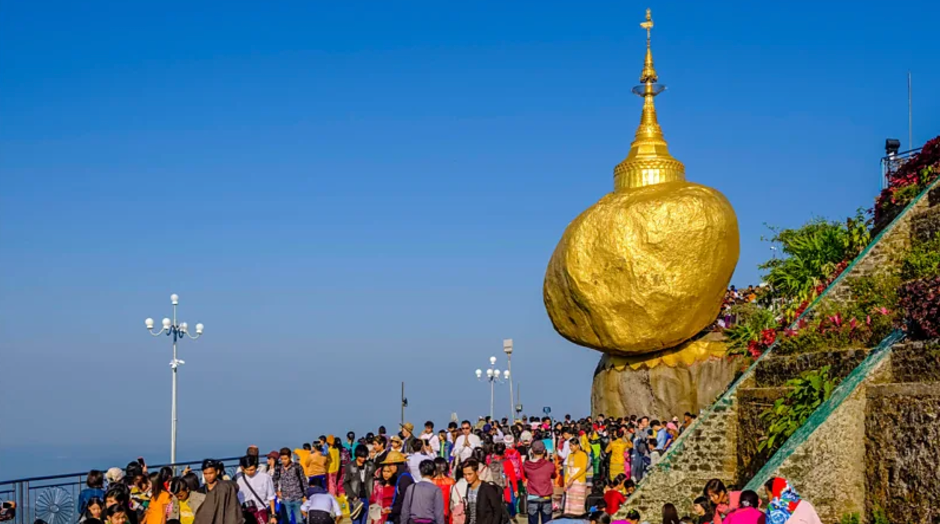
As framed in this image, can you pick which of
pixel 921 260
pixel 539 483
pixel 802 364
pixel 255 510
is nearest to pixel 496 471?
pixel 539 483

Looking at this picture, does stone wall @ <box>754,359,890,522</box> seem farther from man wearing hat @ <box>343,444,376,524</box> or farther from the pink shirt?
man wearing hat @ <box>343,444,376,524</box>

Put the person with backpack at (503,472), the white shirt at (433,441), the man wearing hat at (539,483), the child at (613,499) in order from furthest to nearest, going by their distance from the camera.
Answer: the white shirt at (433,441), the person with backpack at (503,472), the man wearing hat at (539,483), the child at (613,499)

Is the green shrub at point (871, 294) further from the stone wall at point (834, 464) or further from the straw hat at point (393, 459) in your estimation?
the straw hat at point (393, 459)

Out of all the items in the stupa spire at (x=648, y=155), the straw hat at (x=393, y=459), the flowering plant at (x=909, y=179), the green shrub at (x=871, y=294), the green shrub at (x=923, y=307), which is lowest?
the straw hat at (x=393, y=459)

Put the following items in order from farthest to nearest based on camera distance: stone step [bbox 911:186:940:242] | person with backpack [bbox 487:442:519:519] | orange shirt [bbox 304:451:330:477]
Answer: orange shirt [bbox 304:451:330:477], stone step [bbox 911:186:940:242], person with backpack [bbox 487:442:519:519]

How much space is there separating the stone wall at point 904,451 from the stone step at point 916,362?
335 mm

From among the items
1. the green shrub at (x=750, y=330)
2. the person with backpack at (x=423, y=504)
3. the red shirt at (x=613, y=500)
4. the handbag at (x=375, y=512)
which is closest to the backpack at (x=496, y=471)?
the red shirt at (x=613, y=500)

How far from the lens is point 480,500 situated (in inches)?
428

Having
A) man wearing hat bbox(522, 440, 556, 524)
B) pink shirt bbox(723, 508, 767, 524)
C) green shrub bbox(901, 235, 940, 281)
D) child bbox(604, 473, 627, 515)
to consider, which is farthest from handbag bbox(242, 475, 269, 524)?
green shrub bbox(901, 235, 940, 281)

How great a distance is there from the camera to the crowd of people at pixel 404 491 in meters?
10.5

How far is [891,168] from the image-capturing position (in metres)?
19.2

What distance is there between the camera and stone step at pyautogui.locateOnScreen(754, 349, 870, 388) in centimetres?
1336

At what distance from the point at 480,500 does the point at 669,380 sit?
2006 cm

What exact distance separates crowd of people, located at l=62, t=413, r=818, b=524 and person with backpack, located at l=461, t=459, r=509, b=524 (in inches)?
0.4
